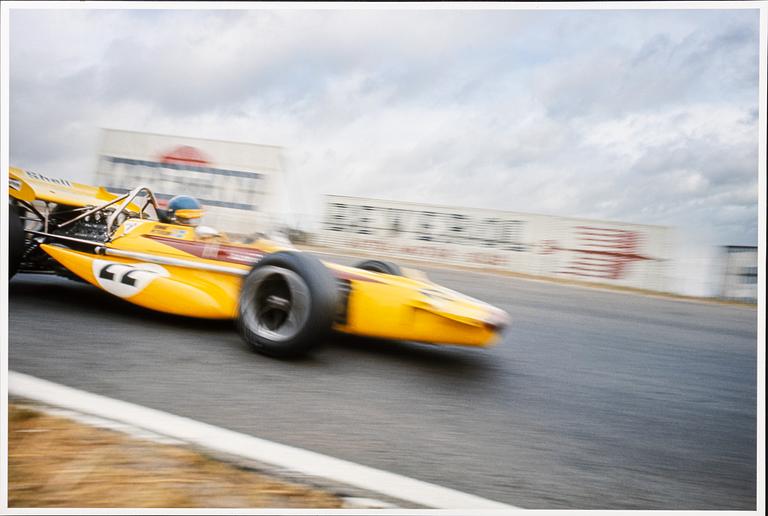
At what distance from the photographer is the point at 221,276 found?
306 cm

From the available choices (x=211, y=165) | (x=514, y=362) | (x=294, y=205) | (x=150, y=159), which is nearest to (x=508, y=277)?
(x=514, y=362)

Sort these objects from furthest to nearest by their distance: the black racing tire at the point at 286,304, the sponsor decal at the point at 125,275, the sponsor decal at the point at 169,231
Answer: the sponsor decal at the point at 169,231, the sponsor decal at the point at 125,275, the black racing tire at the point at 286,304

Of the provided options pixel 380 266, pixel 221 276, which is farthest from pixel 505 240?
pixel 221 276

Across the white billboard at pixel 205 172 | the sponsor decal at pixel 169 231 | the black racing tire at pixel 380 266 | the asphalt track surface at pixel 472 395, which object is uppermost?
the white billboard at pixel 205 172

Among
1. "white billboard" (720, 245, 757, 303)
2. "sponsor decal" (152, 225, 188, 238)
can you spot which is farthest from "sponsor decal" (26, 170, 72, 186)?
"white billboard" (720, 245, 757, 303)

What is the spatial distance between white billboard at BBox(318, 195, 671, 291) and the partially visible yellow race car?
0.28 m

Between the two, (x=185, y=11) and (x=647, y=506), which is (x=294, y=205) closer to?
(x=185, y=11)

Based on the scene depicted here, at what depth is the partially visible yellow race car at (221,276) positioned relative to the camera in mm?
2656

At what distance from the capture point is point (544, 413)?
97.7 inches

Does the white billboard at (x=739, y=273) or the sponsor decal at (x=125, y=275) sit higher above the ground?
the white billboard at (x=739, y=273)

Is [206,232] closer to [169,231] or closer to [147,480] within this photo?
[169,231]

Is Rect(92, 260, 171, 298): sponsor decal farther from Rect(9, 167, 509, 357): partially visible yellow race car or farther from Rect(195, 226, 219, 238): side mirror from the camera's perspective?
Rect(195, 226, 219, 238): side mirror

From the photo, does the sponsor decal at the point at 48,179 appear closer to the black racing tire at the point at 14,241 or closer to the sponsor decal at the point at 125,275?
the black racing tire at the point at 14,241

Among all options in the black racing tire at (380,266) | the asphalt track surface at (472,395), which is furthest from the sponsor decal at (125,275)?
the black racing tire at (380,266)
